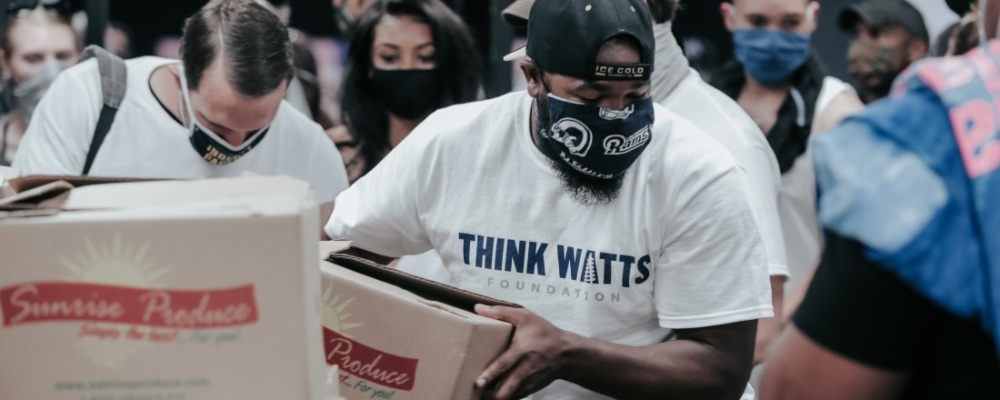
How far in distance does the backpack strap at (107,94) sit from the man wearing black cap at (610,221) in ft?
4.76

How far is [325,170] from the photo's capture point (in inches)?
166

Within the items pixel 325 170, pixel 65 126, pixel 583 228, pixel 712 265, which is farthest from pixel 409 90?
pixel 712 265

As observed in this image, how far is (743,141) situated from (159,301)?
81.5 inches

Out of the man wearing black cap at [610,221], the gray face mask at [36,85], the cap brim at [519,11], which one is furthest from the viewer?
the gray face mask at [36,85]

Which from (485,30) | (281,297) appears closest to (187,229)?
(281,297)

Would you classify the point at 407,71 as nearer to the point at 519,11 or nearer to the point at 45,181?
the point at 519,11

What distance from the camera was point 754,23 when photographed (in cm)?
506

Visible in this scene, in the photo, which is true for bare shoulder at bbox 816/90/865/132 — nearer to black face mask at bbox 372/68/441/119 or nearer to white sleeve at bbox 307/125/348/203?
black face mask at bbox 372/68/441/119

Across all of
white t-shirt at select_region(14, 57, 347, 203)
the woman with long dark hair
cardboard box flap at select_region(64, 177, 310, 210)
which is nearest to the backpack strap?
white t-shirt at select_region(14, 57, 347, 203)

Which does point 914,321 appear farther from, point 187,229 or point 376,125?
point 376,125

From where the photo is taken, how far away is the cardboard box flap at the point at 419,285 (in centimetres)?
244

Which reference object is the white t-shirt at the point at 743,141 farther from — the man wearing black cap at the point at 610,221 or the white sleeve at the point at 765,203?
the man wearing black cap at the point at 610,221

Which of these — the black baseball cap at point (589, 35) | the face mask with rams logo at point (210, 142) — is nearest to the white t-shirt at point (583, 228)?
the black baseball cap at point (589, 35)

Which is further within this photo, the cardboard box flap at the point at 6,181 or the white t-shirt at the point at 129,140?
the white t-shirt at the point at 129,140
